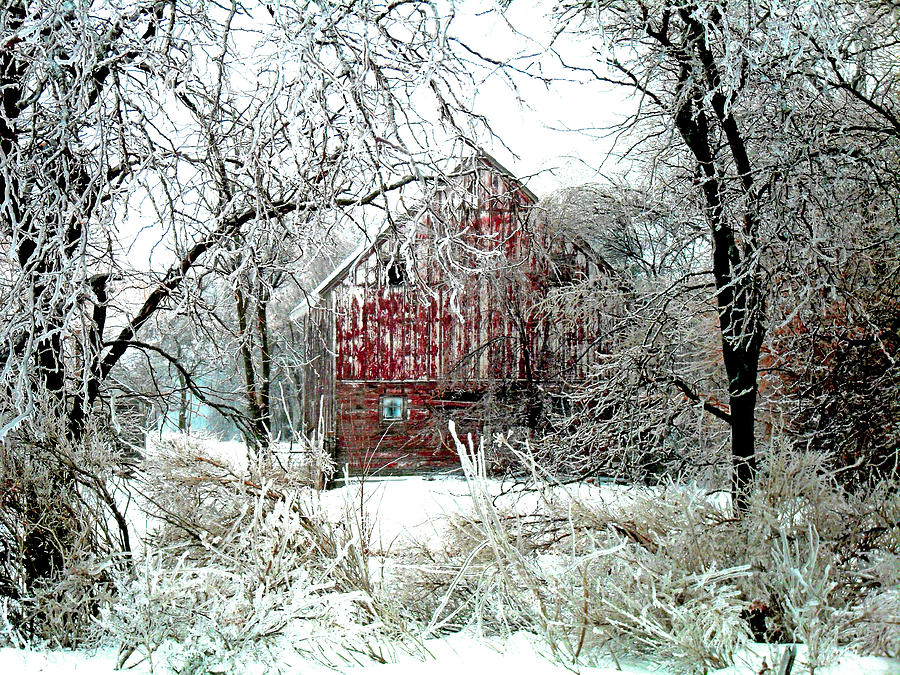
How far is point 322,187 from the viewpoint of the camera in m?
4.65

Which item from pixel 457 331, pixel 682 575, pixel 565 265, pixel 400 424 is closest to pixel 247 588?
pixel 682 575

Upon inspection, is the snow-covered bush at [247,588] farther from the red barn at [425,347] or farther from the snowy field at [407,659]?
the red barn at [425,347]

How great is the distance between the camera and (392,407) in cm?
1912

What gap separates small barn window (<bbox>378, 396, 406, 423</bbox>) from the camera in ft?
62.4

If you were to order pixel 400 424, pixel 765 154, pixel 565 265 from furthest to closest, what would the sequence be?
pixel 400 424 → pixel 565 265 → pixel 765 154

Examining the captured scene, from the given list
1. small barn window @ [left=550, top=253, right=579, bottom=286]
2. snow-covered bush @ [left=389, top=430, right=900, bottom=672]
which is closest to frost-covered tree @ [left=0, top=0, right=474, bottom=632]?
snow-covered bush @ [left=389, top=430, right=900, bottom=672]

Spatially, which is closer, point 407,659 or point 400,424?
point 407,659

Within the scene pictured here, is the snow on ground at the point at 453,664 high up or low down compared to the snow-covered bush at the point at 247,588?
down

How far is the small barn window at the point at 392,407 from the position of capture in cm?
1903

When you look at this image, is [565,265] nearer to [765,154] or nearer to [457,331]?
[457,331]

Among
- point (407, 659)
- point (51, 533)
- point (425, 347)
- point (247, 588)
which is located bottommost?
point (407, 659)

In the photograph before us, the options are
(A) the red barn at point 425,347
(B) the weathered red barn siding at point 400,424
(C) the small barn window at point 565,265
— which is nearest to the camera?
(C) the small barn window at point 565,265

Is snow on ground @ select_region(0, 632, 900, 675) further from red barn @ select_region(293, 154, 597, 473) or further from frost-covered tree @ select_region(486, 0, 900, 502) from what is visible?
red barn @ select_region(293, 154, 597, 473)

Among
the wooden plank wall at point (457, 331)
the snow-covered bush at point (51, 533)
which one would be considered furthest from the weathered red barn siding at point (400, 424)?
the snow-covered bush at point (51, 533)
